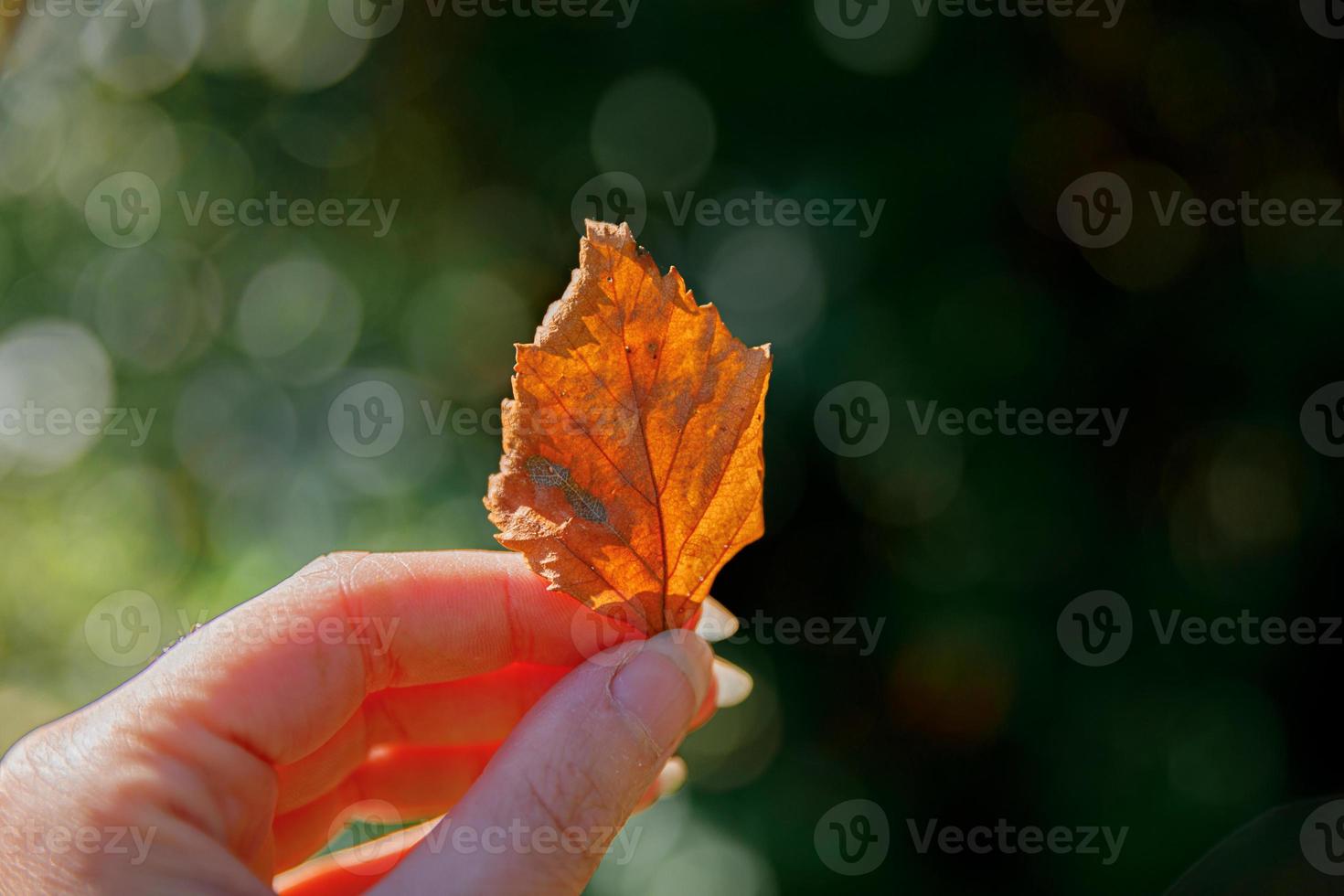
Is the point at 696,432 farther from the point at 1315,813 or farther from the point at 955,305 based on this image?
the point at 1315,813

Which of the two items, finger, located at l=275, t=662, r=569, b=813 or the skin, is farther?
finger, located at l=275, t=662, r=569, b=813

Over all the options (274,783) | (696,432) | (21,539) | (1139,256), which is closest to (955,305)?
(1139,256)
